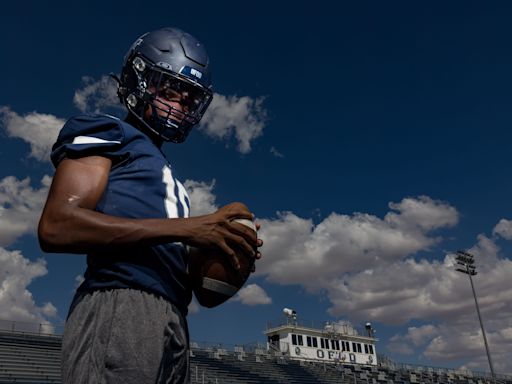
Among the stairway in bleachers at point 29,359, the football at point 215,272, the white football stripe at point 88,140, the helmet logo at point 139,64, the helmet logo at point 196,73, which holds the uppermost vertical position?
the stairway in bleachers at point 29,359

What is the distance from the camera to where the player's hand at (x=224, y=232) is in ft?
5.86

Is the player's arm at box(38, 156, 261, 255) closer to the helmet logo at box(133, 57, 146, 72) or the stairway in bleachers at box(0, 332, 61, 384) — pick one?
the helmet logo at box(133, 57, 146, 72)

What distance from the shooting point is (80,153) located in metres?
1.81

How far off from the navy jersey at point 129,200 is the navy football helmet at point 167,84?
28cm

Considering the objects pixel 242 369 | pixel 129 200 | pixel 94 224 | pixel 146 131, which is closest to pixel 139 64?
pixel 146 131

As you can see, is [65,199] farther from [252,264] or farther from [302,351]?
[302,351]

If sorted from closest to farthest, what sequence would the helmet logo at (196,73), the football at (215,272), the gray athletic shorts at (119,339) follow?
the gray athletic shorts at (119,339) < the football at (215,272) < the helmet logo at (196,73)

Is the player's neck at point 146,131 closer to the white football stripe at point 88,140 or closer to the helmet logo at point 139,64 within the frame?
the helmet logo at point 139,64

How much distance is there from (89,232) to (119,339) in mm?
374

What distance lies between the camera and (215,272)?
79.0 inches

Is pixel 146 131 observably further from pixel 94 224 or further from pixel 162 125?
pixel 94 224

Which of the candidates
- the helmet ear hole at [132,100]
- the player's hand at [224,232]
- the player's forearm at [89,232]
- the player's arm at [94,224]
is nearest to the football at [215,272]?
the player's hand at [224,232]

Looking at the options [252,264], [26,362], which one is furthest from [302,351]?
[252,264]

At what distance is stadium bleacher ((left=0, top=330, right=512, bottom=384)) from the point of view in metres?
22.2
